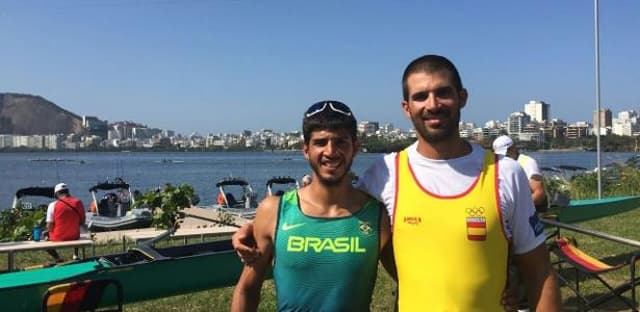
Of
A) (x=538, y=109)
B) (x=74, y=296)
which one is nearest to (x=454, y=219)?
(x=74, y=296)

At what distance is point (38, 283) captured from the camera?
5.33m

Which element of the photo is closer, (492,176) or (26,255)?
(492,176)

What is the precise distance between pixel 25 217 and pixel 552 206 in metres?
8.99

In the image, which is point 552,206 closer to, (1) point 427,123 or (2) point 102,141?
(1) point 427,123

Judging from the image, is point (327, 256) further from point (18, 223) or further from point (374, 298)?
point (18, 223)

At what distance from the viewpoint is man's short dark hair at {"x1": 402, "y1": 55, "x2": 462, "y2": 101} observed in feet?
7.50

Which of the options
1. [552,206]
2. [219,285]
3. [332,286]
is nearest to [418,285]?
[332,286]

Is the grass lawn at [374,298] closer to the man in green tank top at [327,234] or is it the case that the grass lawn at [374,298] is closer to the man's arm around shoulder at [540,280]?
the man in green tank top at [327,234]

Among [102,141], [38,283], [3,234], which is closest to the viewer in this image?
[38,283]

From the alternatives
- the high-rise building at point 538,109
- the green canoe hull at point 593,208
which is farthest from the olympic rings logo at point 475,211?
the high-rise building at point 538,109

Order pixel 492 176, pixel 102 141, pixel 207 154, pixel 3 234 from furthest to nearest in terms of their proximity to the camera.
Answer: pixel 207 154, pixel 102 141, pixel 3 234, pixel 492 176

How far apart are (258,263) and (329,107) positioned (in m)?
0.69

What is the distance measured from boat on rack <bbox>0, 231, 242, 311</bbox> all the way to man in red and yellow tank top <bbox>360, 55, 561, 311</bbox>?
150 inches

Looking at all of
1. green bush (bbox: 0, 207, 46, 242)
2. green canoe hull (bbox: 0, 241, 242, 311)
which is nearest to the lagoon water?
green canoe hull (bbox: 0, 241, 242, 311)
